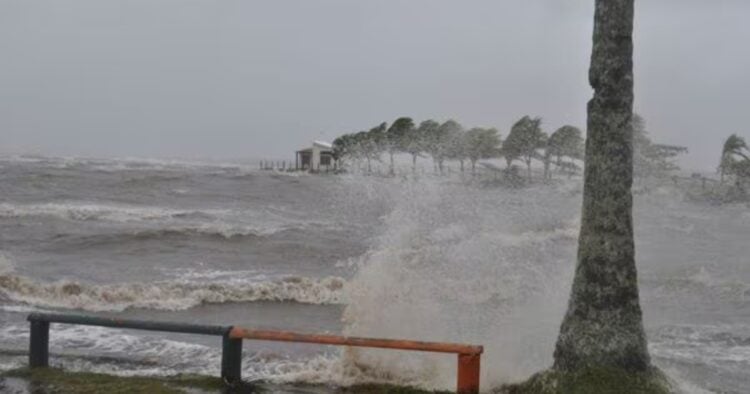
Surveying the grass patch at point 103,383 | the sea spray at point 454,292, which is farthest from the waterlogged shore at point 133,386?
the sea spray at point 454,292

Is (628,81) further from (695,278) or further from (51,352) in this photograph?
(695,278)

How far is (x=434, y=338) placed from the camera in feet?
32.1

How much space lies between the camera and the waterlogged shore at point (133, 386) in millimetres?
6594

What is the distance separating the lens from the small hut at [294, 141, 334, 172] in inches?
4643

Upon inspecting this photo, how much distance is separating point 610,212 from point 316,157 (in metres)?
114

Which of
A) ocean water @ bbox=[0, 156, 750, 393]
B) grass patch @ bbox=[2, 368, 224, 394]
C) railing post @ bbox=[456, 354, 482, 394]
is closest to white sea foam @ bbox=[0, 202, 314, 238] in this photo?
ocean water @ bbox=[0, 156, 750, 393]

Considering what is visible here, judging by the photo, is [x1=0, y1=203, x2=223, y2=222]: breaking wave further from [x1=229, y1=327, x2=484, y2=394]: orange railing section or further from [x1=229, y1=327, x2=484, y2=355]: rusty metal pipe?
[x1=229, y1=327, x2=484, y2=394]: orange railing section

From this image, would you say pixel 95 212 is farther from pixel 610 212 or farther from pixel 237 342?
pixel 610 212

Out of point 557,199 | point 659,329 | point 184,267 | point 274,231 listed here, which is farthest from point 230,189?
point 659,329

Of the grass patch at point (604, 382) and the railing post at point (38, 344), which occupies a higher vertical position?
the grass patch at point (604, 382)

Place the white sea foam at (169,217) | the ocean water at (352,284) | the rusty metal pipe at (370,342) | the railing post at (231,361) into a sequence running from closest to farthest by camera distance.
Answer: the rusty metal pipe at (370,342) → the railing post at (231,361) → the ocean water at (352,284) → the white sea foam at (169,217)

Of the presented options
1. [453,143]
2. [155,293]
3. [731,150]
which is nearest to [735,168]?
[731,150]

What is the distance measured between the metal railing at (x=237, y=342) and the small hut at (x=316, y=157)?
107225mm

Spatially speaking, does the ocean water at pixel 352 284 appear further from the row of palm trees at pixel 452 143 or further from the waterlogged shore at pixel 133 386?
the row of palm trees at pixel 452 143
